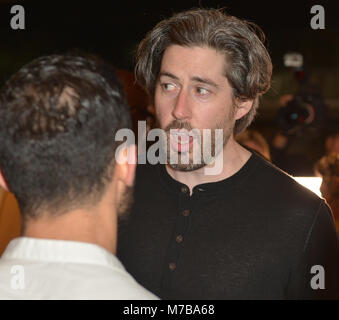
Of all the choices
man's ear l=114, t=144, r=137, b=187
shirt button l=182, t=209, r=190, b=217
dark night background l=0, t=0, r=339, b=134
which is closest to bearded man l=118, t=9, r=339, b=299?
shirt button l=182, t=209, r=190, b=217

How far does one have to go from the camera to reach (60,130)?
1.05m

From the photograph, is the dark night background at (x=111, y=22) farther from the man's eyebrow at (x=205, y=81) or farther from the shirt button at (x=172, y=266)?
the shirt button at (x=172, y=266)

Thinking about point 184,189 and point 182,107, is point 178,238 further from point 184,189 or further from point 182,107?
point 182,107

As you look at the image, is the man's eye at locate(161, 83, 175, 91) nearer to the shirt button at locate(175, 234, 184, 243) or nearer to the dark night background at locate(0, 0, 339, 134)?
the dark night background at locate(0, 0, 339, 134)

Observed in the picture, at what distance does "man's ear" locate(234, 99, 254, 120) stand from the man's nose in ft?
0.83

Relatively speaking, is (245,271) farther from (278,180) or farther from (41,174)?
(41,174)

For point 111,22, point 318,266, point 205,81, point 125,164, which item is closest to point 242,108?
point 205,81

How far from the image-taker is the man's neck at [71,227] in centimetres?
107

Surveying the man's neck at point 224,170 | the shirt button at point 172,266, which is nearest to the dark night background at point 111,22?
the man's neck at point 224,170

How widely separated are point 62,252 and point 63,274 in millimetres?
42

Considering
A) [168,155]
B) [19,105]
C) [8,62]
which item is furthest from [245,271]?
[8,62]

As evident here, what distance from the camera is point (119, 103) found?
111 centimetres

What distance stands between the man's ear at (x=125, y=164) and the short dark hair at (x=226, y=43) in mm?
939

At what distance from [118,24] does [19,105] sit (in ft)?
17.6
